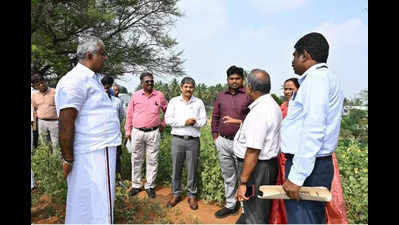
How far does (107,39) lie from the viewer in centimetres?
1495

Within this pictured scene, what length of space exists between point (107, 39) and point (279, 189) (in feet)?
48.7

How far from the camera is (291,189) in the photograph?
182cm

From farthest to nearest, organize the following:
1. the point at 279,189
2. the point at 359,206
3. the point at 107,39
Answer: the point at 107,39, the point at 359,206, the point at 279,189

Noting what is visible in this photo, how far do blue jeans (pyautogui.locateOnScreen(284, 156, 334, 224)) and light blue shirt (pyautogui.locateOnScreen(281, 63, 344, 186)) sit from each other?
0.10m

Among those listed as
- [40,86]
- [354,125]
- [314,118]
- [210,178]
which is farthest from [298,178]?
[40,86]

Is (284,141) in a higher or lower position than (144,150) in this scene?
higher

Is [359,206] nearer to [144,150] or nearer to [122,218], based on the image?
[122,218]

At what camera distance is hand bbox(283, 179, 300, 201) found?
180cm

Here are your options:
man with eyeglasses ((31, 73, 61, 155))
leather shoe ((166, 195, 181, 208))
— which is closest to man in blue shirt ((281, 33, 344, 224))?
leather shoe ((166, 195, 181, 208))

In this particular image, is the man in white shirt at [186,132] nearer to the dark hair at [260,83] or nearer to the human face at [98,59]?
the dark hair at [260,83]

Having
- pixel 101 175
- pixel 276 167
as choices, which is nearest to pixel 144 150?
pixel 101 175

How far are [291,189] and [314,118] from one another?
0.49 m

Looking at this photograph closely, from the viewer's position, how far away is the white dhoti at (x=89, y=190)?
7.20 ft

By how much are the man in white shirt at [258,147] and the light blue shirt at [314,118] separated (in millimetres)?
356
